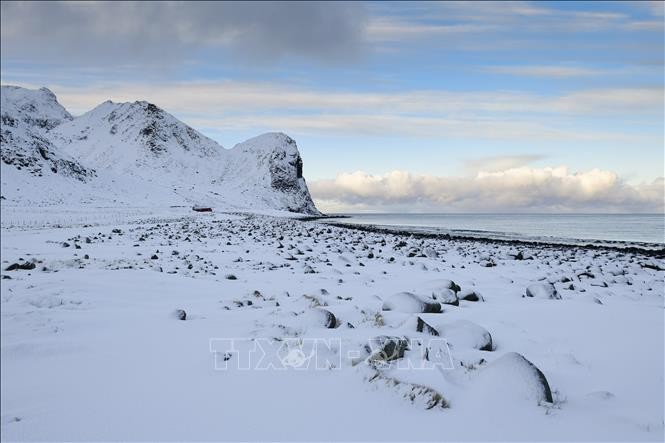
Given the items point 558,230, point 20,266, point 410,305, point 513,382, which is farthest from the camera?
point 558,230

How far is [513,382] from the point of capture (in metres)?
3.03

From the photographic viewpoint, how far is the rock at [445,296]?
20.6ft

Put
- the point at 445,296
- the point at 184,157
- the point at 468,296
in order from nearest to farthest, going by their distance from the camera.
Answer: the point at 445,296, the point at 468,296, the point at 184,157

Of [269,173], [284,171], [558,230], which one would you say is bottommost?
[558,230]

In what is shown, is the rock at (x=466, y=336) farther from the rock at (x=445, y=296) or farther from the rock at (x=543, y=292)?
the rock at (x=543, y=292)

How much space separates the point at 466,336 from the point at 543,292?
147 inches

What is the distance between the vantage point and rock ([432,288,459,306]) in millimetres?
6293

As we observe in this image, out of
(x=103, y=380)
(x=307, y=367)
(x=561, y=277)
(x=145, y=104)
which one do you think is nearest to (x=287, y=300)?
(x=307, y=367)

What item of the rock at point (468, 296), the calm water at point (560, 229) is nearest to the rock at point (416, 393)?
the rock at point (468, 296)

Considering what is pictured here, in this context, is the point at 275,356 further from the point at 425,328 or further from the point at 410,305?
the point at 410,305

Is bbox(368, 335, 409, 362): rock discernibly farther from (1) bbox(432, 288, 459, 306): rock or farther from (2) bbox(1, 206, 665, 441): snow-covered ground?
(1) bbox(432, 288, 459, 306): rock

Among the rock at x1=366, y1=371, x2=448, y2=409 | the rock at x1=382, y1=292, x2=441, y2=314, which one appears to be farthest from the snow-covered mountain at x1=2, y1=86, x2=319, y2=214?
the rock at x1=366, y1=371, x2=448, y2=409

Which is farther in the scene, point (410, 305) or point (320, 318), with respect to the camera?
point (410, 305)

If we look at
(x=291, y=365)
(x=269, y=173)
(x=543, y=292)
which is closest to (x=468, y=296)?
(x=543, y=292)
